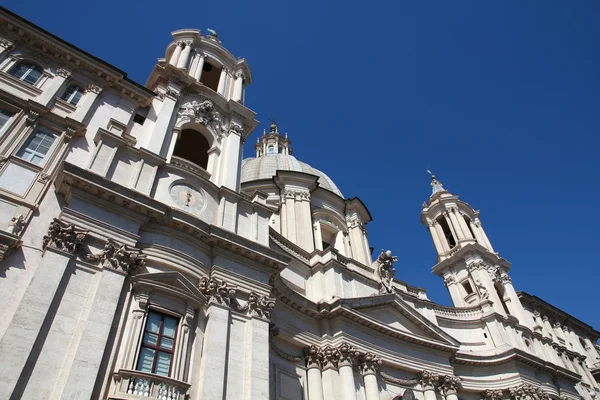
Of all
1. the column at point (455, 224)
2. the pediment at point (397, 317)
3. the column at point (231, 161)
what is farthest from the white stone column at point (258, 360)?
the column at point (455, 224)

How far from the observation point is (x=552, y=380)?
28484 millimetres

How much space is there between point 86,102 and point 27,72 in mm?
2381

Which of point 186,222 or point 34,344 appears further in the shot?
point 186,222

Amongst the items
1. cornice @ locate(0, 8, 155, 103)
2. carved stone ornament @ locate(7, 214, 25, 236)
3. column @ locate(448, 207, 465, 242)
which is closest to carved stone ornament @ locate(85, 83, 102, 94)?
cornice @ locate(0, 8, 155, 103)

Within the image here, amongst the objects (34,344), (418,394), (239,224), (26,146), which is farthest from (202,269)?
(418,394)

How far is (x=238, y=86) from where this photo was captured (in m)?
24.1

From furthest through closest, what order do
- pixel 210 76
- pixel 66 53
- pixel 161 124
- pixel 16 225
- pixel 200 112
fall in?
1. pixel 210 76
2. pixel 200 112
3. pixel 161 124
4. pixel 66 53
5. pixel 16 225

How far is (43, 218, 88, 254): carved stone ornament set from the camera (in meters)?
12.1

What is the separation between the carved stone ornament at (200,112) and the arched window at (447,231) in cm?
2660

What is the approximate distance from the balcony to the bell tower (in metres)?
24.5

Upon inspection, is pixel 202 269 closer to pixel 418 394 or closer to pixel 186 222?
pixel 186 222

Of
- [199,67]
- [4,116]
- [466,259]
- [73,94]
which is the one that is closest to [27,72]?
[73,94]

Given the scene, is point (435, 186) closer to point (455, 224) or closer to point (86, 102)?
point (455, 224)

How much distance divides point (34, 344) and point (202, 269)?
5517 millimetres
